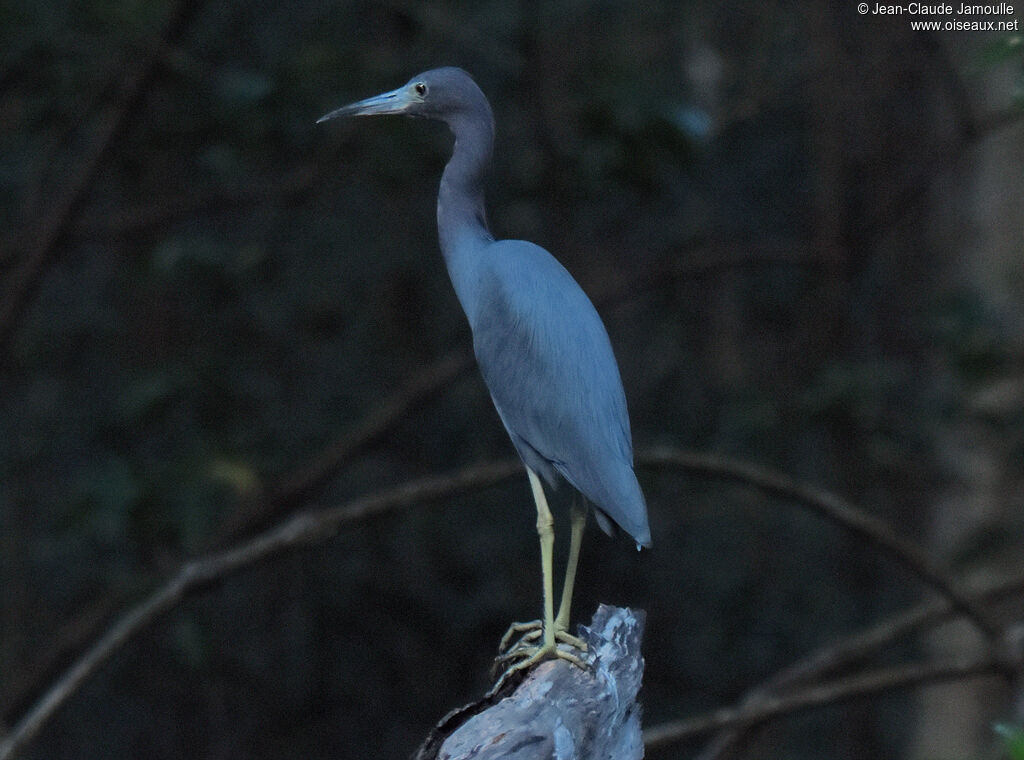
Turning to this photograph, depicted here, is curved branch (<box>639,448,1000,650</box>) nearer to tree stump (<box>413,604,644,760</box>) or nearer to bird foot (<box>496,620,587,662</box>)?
bird foot (<box>496,620,587,662</box>)

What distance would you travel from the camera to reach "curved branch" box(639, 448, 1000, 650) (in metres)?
4.56

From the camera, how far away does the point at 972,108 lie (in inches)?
230

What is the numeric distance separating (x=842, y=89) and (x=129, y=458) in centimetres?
395

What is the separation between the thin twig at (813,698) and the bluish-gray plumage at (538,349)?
1.39 meters

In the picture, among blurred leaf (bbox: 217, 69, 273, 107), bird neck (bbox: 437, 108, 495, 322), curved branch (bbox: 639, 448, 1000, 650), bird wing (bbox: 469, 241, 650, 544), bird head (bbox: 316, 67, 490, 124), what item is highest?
blurred leaf (bbox: 217, 69, 273, 107)

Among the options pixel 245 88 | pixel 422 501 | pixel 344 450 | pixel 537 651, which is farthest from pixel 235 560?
pixel 245 88

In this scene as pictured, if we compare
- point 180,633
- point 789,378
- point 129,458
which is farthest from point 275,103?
point 789,378

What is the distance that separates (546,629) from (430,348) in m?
4.73

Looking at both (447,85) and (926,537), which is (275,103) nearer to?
(447,85)

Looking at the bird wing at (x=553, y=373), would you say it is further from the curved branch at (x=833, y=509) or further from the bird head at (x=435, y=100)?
the curved branch at (x=833, y=509)

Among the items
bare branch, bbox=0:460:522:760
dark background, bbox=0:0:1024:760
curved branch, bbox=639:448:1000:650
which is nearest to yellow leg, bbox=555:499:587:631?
bare branch, bbox=0:460:522:760

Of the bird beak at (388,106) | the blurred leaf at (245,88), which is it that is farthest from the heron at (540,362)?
the blurred leaf at (245,88)

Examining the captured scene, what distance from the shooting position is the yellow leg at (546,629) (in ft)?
9.58

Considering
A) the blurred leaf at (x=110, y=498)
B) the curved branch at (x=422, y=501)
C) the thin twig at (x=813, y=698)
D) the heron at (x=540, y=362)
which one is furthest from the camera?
the blurred leaf at (x=110, y=498)
